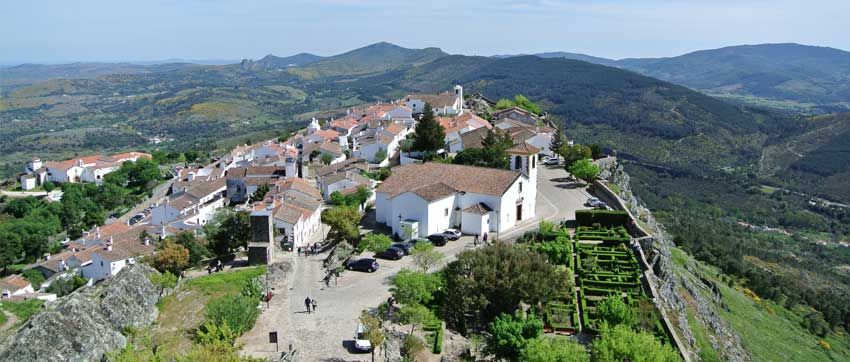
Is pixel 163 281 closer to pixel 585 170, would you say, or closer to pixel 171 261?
pixel 171 261

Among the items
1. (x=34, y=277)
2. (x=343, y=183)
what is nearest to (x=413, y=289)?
(x=343, y=183)

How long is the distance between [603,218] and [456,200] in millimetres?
10604

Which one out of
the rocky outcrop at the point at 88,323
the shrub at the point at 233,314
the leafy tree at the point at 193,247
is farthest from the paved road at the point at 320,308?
the leafy tree at the point at 193,247

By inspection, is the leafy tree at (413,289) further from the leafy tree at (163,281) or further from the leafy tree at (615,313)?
the leafy tree at (163,281)

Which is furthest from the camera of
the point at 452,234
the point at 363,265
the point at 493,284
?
the point at 452,234

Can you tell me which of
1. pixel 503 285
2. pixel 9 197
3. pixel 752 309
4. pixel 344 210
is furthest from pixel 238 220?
pixel 9 197

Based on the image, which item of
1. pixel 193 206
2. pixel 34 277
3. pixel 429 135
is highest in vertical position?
pixel 429 135

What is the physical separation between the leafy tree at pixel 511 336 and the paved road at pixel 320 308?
5.33 meters

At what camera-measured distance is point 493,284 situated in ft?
91.0

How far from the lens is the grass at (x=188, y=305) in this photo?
77.4ft

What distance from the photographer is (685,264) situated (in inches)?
2056

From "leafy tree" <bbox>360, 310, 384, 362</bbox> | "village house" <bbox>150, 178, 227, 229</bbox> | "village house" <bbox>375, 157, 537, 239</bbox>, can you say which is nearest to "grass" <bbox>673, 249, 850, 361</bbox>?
"village house" <bbox>375, 157, 537, 239</bbox>

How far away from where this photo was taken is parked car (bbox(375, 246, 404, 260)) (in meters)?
36.9

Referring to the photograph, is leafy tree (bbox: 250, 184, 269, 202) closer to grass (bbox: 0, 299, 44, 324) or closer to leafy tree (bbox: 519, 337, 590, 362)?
grass (bbox: 0, 299, 44, 324)
